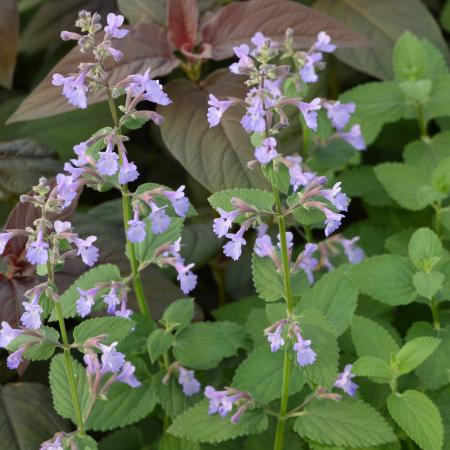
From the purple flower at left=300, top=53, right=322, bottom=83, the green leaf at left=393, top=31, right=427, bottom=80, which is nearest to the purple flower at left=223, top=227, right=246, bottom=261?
the purple flower at left=300, top=53, right=322, bottom=83

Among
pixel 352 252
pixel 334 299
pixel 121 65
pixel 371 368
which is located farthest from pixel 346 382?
pixel 121 65

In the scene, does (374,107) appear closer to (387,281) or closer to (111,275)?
(387,281)

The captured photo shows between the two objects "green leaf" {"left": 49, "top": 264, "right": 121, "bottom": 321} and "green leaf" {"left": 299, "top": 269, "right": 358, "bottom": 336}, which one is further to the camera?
"green leaf" {"left": 299, "top": 269, "right": 358, "bottom": 336}

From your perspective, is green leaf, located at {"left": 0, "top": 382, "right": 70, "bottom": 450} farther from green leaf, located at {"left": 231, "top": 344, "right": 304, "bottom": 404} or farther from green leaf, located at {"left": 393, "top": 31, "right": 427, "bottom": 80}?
green leaf, located at {"left": 393, "top": 31, "right": 427, "bottom": 80}

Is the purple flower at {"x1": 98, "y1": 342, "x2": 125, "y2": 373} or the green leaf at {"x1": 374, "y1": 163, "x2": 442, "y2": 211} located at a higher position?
the purple flower at {"x1": 98, "y1": 342, "x2": 125, "y2": 373}

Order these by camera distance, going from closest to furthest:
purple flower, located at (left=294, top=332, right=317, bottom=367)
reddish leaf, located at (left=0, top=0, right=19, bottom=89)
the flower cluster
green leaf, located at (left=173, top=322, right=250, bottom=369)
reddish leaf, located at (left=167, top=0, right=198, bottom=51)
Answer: purple flower, located at (left=294, top=332, right=317, bottom=367) → the flower cluster → green leaf, located at (left=173, top=322, right=250, bottom=369) → reddish leaf, located at (left=167, top=0, right=198, bottom=51) → reddish leaf, located at (left=0, top=0, right=19, bottom=89)

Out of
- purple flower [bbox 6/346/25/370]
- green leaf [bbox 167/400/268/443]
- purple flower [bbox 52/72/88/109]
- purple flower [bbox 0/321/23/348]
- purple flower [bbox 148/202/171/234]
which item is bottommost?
green leaf [bbox 167/400/268/443]

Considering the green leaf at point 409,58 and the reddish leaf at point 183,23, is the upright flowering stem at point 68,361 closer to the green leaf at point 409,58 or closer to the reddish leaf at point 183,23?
the reddish leaf at point 183,23
